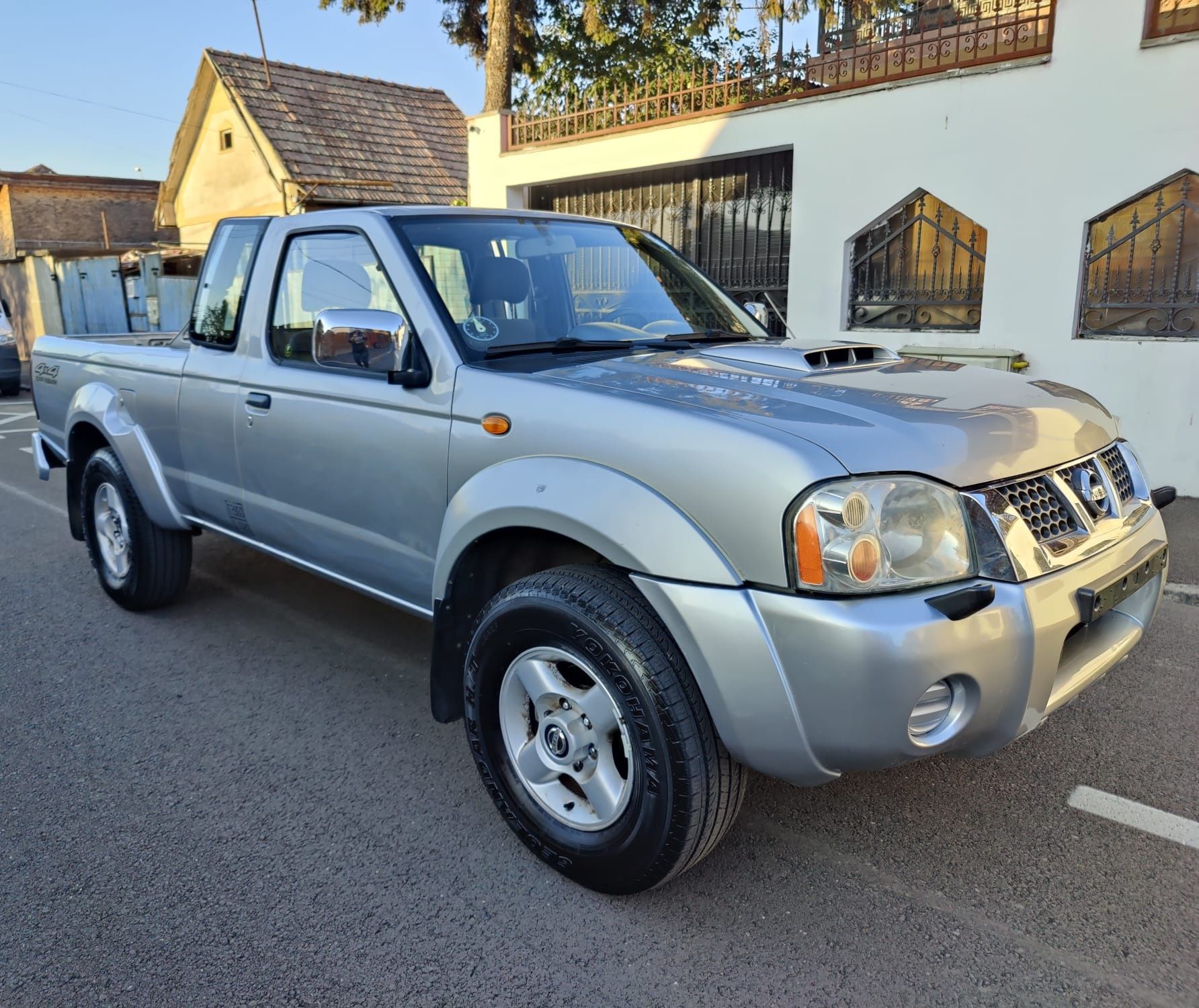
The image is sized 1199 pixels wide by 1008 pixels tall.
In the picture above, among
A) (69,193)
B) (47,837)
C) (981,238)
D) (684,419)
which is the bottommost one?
(47,837)

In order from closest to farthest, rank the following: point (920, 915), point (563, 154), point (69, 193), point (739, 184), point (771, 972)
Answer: point (771, 972), point (920, 915), point (739, 184), point (563, 154), point (69, 193)

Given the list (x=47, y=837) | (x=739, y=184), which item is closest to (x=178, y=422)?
(x=47, y=837)

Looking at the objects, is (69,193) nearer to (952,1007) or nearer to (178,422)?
(178,422)

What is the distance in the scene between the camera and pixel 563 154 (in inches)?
432

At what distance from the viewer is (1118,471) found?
2930mm

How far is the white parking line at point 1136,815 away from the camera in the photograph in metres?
2.88

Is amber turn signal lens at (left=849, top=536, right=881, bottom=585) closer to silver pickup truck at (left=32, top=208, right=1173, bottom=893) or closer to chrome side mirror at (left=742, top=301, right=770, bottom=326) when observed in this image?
silver pickup truck at (left=32, top=208, right=1173, bottom=893)

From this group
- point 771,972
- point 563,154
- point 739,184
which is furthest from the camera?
point 563,154

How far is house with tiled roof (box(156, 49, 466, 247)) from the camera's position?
1803cm

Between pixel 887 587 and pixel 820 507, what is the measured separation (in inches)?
9.4

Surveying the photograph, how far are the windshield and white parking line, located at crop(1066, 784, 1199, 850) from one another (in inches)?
80.0

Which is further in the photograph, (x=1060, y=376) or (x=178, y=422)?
(x=1060, y=376)

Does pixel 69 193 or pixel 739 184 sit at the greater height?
pixel 69 193

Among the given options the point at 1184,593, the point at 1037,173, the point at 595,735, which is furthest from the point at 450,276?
the point at 1037,173
